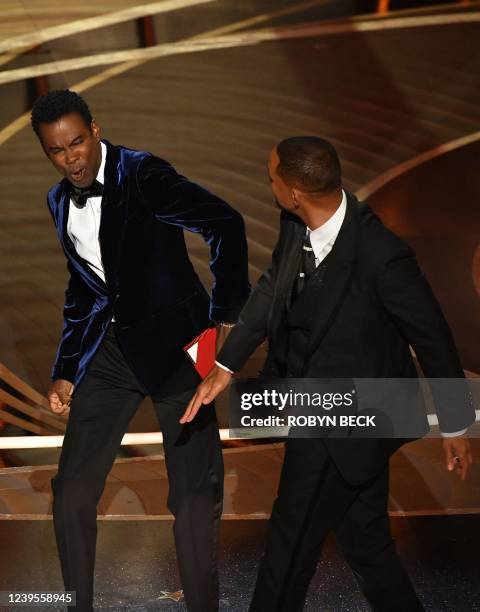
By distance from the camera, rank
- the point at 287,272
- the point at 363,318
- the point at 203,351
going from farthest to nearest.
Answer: the point at 203,351, the point at 287,272, the point at 363,318

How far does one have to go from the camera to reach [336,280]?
260cm

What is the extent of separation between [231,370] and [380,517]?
56cm

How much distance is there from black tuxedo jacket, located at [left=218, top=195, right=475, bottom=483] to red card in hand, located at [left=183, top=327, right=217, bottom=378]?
324 mm

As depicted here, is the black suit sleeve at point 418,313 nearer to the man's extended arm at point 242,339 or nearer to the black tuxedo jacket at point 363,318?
the black tuxedo jacket at point 363,318

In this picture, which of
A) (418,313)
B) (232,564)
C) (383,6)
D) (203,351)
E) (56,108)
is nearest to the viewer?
(418,313)

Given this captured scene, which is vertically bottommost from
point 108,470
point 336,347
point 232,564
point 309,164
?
point 232,564

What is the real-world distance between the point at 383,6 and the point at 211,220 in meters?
2.98

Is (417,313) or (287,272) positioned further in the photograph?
(287,272)

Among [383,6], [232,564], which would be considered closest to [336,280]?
[232,564]

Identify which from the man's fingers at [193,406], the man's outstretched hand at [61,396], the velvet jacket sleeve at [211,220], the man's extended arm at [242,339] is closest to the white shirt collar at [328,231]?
the man's extended arm at [242,339]

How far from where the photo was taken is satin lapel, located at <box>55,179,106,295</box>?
9.85 feet

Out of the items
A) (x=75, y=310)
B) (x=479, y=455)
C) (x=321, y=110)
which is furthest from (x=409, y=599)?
(x=321, y=110)

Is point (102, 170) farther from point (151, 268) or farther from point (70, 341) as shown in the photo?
point (70, 341)

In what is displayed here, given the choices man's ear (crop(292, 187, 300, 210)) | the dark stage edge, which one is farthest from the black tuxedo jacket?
the dark stage edge
